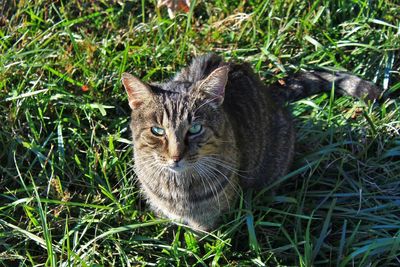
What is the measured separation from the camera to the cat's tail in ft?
11.5

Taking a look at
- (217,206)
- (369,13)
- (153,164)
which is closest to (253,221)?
(217,206)

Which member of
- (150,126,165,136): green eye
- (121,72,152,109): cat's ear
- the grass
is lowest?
the grass

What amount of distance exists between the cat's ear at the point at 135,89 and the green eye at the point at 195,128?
0.85 feet

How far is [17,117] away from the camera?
340 cm

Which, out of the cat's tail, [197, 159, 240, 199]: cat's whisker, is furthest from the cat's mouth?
the cat's tail

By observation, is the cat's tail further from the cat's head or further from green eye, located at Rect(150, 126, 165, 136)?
green eye, located at Rect(150, 126, 165, 136)

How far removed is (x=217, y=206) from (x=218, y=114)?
500 millimetres

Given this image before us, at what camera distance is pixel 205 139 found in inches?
104

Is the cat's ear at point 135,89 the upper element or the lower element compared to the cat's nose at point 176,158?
upper

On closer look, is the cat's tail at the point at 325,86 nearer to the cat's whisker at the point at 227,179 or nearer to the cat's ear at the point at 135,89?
the cat's whisker at the point at 227,179

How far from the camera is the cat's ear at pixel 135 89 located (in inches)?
104

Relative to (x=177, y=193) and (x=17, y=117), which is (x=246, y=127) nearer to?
(x=177, y=193)

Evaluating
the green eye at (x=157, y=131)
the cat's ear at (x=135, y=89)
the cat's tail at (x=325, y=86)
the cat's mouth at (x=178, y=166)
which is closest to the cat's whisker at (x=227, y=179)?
the cat's mouth at (x=178, y=166)

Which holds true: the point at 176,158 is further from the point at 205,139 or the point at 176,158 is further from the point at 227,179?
the point at 227,179
